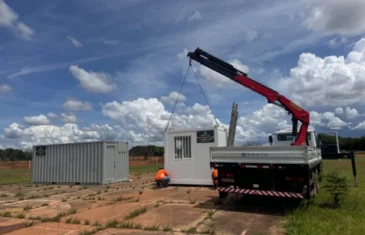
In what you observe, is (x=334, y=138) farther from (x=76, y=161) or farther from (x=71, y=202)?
(x=76, y=161)

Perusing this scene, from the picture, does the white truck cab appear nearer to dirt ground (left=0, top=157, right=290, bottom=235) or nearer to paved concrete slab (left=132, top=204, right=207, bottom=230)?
dirt ground (left=0, top=157, right=290, bottom=235)

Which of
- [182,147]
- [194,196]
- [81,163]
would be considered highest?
[182,147]

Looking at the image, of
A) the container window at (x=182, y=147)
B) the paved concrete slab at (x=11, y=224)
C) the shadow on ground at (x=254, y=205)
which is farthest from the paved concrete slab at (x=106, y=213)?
the container window at (x=182, y=147)

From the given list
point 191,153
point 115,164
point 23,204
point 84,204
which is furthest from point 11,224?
point 115,164

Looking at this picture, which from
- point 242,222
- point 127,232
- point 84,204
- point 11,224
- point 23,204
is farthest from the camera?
point 23,204

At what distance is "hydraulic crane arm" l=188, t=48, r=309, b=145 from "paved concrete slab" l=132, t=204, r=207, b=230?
5393mm

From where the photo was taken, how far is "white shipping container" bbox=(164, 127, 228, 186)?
15141mm

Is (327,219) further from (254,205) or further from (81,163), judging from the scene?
(81,163)

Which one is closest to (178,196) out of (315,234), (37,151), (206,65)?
(206,65)

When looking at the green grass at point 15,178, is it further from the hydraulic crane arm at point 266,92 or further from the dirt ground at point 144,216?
the hydraulic crane arm at point 266,92

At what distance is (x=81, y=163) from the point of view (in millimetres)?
19625

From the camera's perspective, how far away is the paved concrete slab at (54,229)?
7.14 m

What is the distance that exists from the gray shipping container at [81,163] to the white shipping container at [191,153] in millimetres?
4920

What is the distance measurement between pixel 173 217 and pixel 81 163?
12.5 metres
